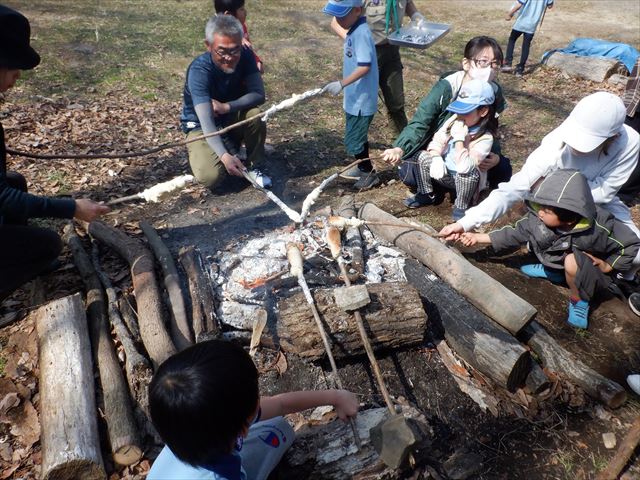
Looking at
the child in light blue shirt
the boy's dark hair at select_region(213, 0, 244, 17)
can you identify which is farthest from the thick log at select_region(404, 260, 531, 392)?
the child in light blue shirt

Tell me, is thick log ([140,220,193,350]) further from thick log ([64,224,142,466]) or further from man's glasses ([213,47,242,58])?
man's glasses ([213,47,242,58])

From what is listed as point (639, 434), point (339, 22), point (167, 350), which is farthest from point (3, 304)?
point (639, 434)

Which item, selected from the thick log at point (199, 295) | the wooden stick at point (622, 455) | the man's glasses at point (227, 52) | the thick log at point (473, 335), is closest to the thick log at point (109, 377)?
the thick log at point (199, 295)

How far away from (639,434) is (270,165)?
473 cm

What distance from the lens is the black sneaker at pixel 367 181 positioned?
18.4 ft

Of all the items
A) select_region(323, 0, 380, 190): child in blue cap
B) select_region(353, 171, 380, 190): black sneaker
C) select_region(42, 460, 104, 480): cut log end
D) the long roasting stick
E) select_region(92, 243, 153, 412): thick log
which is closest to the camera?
select_region(42, 460, 104, 480): cut log end

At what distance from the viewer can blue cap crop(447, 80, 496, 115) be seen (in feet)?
14.2

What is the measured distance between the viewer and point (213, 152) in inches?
208

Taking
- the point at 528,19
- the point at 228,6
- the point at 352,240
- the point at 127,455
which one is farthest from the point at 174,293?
the point at 528,19

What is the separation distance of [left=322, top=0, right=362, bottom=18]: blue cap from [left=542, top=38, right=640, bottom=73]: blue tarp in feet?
21.8

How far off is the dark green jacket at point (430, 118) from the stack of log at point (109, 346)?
264 centimetres

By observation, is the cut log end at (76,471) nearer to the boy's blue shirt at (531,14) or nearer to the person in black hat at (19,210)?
the person in black hat at (19,210)

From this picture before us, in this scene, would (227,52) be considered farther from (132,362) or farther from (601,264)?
(601,264)

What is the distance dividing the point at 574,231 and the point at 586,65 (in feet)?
23.0
